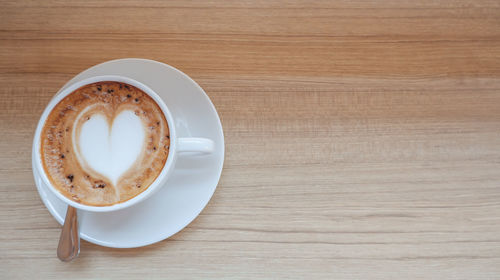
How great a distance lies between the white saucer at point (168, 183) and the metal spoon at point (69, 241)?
0.01 m

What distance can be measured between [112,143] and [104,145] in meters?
0.01

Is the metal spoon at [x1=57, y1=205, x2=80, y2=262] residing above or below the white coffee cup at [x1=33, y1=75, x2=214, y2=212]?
below

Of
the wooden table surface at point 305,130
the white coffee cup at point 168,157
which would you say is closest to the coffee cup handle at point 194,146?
the white coffee cup at point 168,157

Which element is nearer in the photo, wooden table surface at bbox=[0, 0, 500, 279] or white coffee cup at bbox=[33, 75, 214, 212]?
white coffee cup at bbox=[33, 75, 214, 212]

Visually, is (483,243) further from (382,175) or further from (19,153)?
(19,153)

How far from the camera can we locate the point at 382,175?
0.74m

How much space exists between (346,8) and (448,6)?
0.66 ft

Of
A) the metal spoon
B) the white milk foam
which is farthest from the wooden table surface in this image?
the white milk foam

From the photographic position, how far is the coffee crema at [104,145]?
0.62 m

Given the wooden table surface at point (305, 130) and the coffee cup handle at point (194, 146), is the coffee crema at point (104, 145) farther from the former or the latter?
the wooden table surface at point (305, 130)

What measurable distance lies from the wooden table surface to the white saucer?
1.8 inches

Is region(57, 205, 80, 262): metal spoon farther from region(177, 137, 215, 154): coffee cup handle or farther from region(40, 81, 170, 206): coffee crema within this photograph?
region(177, 137, 215, 154): coffee cup handle

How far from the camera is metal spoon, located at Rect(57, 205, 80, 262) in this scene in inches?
25.7

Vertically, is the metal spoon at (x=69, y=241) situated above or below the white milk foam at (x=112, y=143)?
below
